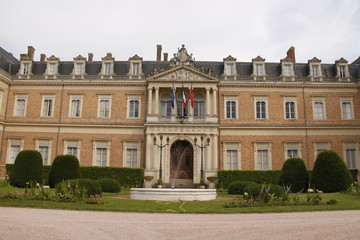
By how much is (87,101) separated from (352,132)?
23366 mm

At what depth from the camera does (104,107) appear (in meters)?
29.0

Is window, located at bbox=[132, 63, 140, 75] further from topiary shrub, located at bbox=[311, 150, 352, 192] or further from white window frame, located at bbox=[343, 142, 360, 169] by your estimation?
white window frame, located at bbox=[343, 142, 360, 169]

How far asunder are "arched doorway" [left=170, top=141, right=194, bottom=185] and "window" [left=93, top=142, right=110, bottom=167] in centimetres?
571

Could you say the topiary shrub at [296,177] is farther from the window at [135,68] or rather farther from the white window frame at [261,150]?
the window at [135,68]

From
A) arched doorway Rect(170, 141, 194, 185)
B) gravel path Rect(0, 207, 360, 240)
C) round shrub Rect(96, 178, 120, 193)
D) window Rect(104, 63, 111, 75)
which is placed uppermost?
window Rect(104, 63, 111, 75)

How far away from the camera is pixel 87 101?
29094 millimetres

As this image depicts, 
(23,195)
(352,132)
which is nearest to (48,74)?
(23,195)

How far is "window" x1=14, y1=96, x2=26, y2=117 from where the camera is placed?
1149 inches

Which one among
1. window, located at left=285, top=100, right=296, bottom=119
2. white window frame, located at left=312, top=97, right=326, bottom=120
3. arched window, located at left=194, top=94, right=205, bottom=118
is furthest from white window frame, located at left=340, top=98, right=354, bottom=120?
arched window, located at left=194, top=94, right=205, bottom=118

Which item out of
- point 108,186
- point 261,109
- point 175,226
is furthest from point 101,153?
point 175,226

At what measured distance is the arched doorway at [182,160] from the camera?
89.6 feet

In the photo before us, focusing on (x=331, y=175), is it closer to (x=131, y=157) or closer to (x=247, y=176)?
(x=247, y=176)

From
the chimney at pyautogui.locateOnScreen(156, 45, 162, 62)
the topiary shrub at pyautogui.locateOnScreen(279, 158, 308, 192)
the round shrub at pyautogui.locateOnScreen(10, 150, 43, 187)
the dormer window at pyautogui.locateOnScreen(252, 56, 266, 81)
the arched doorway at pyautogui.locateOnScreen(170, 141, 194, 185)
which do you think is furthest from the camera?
the chimney at pyautogui.locateOnScreen(156, 45, 162, 62)

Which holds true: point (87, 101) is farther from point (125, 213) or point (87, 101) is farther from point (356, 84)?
point (356, 84)
